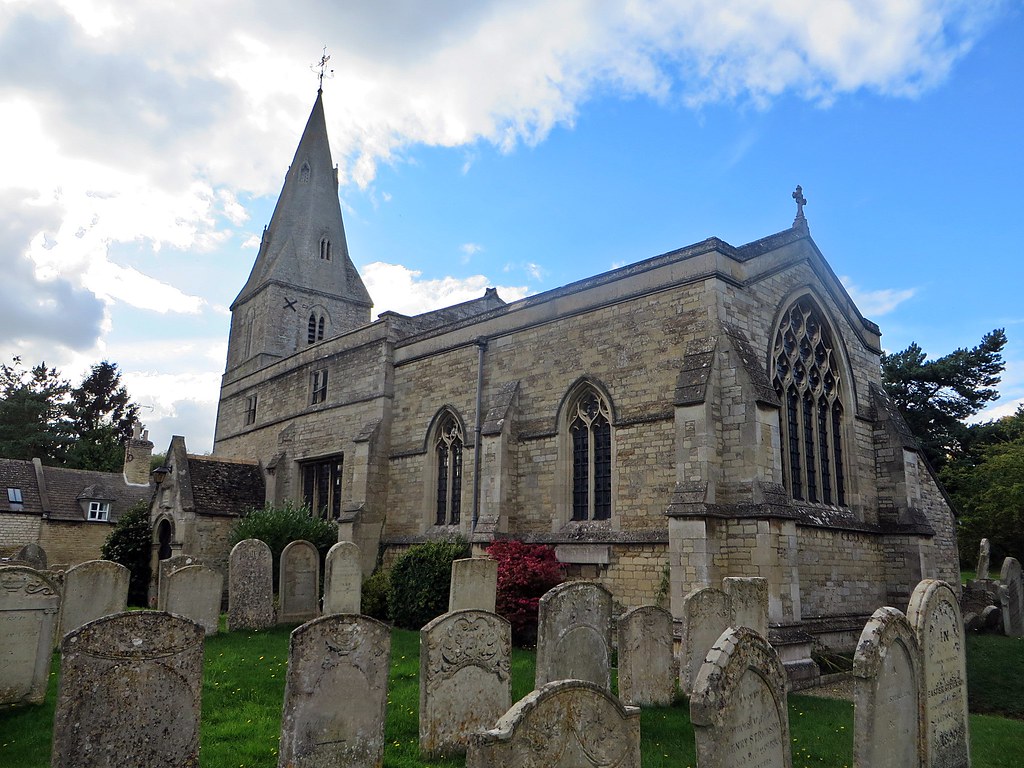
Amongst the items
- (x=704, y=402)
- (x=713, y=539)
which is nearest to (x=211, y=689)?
(x=713, y=539)

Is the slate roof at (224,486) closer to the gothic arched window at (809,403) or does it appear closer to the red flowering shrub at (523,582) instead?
the red flowering shrub at (523,582)

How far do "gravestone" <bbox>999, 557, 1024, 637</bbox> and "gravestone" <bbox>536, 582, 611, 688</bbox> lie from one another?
13974 mm

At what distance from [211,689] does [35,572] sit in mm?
2565

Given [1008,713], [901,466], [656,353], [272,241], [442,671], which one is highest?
[272,241]

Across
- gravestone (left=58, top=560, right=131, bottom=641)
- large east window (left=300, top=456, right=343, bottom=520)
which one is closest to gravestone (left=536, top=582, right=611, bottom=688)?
gravestone (left=58, top=560, right=131, bottom=641)

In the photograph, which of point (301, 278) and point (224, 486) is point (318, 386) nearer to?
point (224, 486)

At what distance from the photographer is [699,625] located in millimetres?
9734

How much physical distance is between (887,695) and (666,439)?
8907 millimetres

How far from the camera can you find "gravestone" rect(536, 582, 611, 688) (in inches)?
335

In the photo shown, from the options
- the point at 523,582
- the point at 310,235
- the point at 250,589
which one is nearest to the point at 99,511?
the point at 310,235

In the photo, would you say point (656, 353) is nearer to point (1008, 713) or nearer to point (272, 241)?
point (1008, 713)

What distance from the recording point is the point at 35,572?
352 inches

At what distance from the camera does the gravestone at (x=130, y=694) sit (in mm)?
5480

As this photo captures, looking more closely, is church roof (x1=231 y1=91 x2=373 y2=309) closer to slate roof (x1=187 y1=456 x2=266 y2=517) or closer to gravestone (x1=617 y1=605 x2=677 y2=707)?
slate roof (x1=187 y1=456 x2=266 y2=517)
